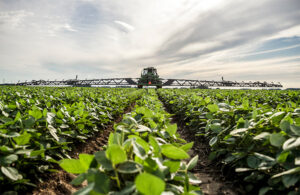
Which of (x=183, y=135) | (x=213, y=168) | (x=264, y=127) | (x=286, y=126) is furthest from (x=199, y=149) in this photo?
(x=286, y=126)

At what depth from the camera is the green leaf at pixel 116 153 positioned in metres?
0.82

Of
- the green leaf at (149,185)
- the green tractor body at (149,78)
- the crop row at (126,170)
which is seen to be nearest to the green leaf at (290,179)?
the crop row at (126,170)

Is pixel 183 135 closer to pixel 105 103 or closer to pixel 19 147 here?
pixel 105 103

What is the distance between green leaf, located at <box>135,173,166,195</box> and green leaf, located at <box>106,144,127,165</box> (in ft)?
0.64

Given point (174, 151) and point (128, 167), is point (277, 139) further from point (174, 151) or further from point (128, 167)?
point (128, 167)

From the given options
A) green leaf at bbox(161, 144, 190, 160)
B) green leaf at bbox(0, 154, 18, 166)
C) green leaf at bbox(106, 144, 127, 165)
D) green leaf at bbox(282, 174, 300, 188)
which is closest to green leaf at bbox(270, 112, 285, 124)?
green leaf at bbox(282, 174, 300, 188)

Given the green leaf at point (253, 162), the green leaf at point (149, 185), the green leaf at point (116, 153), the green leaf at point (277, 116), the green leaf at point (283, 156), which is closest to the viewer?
the green leaf at point (149, 185)

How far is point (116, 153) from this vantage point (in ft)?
2.76

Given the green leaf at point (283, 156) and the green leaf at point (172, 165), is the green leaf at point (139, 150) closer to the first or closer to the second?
the green leaf at point (172, 165)

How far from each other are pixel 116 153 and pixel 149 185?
26 cm

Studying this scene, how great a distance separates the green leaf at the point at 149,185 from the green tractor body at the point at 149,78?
91.9ft

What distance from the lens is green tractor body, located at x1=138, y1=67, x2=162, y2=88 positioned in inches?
1141

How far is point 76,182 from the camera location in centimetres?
92

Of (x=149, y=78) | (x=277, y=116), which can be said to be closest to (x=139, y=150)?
(x=277, y=116)
